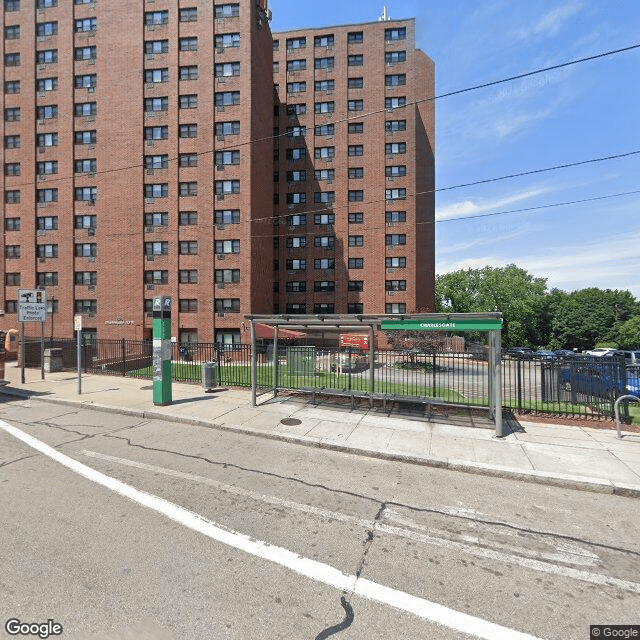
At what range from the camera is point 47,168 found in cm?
3344

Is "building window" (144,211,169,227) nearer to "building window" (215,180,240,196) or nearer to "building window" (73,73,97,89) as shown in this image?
"building window" (215,180,240,196)

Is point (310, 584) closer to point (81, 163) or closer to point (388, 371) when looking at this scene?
point (388, 371)

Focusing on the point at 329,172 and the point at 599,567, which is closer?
the point at 599,567

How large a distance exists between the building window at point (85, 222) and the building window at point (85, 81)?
12.0 m

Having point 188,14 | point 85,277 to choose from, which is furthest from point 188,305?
point 188,14

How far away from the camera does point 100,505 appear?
454 cm

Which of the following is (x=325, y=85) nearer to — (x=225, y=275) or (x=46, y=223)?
(x=225, y=275)

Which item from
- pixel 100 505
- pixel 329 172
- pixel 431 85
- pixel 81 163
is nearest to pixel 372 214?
pixel 329 172

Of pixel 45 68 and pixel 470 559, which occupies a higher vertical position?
pixel 45 68

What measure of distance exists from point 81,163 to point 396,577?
4112cm

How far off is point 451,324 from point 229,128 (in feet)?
104

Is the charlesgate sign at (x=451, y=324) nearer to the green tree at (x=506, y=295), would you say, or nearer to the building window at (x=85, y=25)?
the building window at (x=85, y=25)

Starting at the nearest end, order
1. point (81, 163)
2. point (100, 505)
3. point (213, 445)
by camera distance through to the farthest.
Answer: point (100, 505) < point (213, 445) < point (81, 163)

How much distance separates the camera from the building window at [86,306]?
33.1 meters
